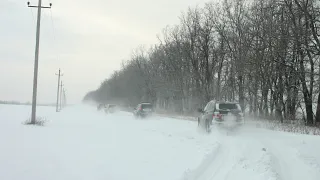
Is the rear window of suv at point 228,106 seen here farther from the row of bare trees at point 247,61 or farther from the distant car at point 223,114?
the row of bare trees at point 247,61

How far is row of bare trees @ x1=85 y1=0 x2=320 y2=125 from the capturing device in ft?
80.3

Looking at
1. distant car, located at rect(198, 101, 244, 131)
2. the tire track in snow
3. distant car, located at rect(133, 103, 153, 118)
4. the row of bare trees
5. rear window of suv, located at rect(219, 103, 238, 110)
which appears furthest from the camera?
distant car, located at rect(133, 103, 153, 118)

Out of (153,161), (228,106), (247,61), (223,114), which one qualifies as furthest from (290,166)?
(247,61)

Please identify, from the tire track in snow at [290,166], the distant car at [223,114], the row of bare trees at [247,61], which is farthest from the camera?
the row of bare trees at [247,61]

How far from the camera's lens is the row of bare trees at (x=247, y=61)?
80.3 feet

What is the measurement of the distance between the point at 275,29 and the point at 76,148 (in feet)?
71.6

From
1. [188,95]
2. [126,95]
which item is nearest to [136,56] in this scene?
[126,95]

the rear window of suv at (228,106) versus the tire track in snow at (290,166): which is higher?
the rear window of suv at (228,106)

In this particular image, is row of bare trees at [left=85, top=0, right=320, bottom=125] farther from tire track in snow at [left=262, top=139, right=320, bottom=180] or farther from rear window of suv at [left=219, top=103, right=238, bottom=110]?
tire track in snow at [left=262, top=139, right=320, bottom=180]

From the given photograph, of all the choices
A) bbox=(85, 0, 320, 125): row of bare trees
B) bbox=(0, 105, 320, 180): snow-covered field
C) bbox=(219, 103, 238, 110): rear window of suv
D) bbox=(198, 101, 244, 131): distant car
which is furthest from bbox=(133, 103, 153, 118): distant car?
bbox=(0, 105, 320, 180): snow-covered field

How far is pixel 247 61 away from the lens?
30.0 metres

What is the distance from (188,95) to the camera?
5522 cm

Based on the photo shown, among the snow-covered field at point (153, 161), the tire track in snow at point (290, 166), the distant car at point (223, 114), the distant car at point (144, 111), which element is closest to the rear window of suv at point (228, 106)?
the distant car at point (223, 114)

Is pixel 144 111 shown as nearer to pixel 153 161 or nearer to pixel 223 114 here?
pixel 223 114
